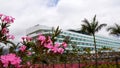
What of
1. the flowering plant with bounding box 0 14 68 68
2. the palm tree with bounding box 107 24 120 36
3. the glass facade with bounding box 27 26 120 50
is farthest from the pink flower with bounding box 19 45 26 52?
the glass facade with bounding box 27 26 120 50

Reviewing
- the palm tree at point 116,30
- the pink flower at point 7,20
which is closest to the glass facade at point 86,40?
the palm tree at point 116,30

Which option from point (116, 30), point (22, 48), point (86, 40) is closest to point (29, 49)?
point (22, 48)

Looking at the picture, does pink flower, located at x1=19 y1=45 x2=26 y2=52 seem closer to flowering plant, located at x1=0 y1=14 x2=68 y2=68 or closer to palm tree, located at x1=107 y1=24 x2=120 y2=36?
flowering plant, located at x1=0 y1=14 x2=68 y2=68

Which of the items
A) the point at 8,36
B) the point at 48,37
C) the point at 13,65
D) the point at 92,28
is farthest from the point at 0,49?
the point at 92,28

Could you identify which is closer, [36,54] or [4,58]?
[4,58]

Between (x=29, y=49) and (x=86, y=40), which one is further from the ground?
(x=86, y=40)

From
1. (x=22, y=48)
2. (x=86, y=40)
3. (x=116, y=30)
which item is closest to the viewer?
(x=22, y=48)

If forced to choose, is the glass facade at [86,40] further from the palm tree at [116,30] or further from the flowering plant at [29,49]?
the flowering plant at [29,49]

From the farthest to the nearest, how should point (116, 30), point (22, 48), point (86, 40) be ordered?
point (86, 40)
point (116, 30)
point (22, 48)

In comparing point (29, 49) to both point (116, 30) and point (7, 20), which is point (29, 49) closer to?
point (7, 20)

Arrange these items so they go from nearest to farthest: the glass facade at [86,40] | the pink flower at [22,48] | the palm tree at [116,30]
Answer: the pink flower at [22,48]
the palm tree at [116,30]
the glass facade at [86,40]

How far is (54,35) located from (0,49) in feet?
2.42

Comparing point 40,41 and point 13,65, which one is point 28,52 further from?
point 13,65

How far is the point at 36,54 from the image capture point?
3.58 meters
